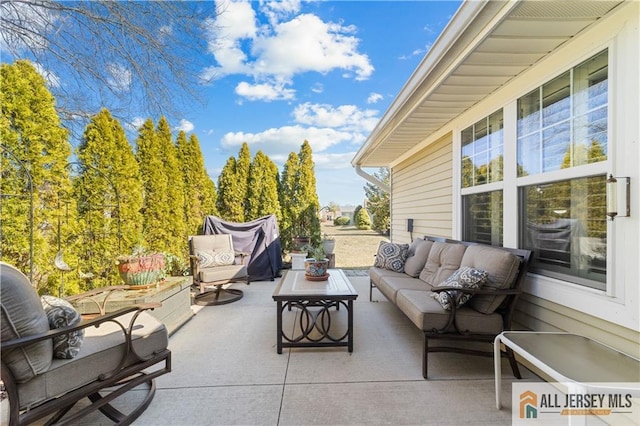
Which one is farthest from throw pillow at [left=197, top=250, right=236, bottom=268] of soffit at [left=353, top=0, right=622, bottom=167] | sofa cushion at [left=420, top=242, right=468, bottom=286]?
soffit at [left=353, top=0, right=622, bottom=167]

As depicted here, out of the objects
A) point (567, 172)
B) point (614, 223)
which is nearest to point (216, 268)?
point (567, 172)

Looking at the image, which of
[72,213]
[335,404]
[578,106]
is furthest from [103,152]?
[578,106]

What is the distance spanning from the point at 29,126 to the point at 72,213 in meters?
1.07

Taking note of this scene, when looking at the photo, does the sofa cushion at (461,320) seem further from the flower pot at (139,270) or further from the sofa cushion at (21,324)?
the flower pot at (139,270)

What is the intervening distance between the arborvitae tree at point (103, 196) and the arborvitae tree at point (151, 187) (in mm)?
500

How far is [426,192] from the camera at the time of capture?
529cm

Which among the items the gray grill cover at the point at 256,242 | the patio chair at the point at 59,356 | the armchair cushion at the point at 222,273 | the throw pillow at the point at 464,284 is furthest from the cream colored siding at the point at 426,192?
the patio chair at the point at 59,356

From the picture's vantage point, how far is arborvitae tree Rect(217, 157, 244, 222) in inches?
263

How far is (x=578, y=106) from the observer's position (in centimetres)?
213

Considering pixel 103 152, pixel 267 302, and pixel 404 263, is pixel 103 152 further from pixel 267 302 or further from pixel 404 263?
pixel 404 263

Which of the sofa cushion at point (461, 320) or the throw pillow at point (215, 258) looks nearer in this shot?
the sofa cushion at point (461, 320)

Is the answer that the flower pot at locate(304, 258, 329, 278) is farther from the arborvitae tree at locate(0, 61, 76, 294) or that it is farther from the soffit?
the arborvitae tree at locate(0, 61, 76, 294)

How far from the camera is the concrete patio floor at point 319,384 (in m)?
1.84

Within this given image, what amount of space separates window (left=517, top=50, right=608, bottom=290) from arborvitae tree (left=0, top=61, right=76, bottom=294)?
5031 millimetres
